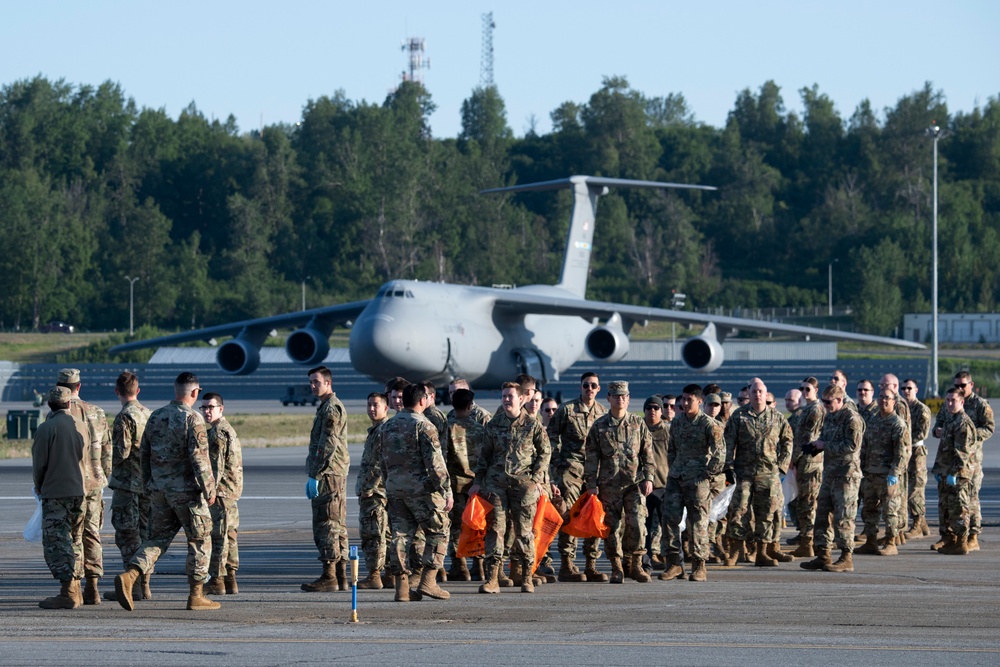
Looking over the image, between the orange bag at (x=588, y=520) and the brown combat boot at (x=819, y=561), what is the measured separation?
6.19 feet

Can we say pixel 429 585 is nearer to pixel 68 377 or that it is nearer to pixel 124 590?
pixel 124 590

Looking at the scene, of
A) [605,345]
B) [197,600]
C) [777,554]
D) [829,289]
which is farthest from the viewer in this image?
[829,289]

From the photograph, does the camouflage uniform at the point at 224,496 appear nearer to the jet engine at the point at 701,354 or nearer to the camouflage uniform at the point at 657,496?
the camouflage uniform at the point at 657,496

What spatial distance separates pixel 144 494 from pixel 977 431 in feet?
25.8

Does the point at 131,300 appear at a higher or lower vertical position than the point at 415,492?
higher

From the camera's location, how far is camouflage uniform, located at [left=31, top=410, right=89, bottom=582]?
9727 mm

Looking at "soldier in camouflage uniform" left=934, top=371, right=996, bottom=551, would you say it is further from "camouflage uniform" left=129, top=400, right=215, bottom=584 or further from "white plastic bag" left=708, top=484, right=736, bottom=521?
"camouflage uniform" left=129, top=400, right=215, bottom=584

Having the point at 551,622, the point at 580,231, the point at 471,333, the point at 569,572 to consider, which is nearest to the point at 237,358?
the point at 471,333

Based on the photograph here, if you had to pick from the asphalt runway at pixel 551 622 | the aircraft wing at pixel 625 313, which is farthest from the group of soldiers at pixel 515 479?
the aircraft wing at pixel 625 313

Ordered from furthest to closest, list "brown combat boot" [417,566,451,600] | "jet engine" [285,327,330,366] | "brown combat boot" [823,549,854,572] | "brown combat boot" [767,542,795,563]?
"jet engine" [285,327,330,366] → "brown combat boot" [767,542,795,563] → "brown combat boot" [823,549,854,572] → "brown combat boot" [417,566,451,600]

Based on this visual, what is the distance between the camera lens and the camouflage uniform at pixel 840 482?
1188 cm

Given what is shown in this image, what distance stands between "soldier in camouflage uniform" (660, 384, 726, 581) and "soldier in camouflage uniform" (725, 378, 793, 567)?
0.77 m

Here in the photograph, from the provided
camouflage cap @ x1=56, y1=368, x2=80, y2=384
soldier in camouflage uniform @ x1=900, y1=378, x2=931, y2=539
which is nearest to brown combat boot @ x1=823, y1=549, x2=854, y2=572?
soldier in camouflage uniform @ x1=900, y1=378, x2=931, y2=539

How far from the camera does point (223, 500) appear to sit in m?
10.2
